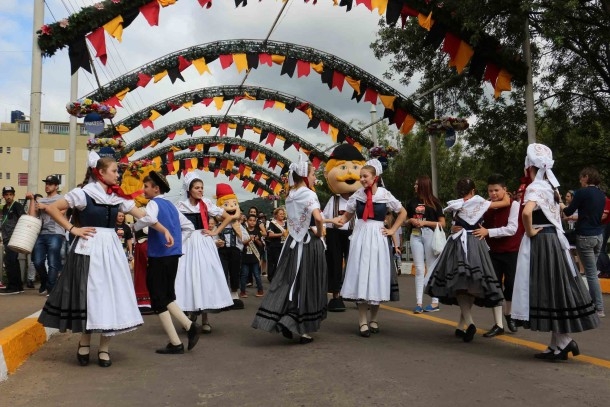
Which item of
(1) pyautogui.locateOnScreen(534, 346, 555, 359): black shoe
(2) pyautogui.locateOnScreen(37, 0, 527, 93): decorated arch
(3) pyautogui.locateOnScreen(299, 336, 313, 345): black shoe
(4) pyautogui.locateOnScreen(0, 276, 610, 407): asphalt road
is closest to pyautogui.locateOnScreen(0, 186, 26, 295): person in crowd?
(2) pyautogui.locateOnScreen(37, 0, 527, 93): decorated arch

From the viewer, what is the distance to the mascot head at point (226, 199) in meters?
8.25

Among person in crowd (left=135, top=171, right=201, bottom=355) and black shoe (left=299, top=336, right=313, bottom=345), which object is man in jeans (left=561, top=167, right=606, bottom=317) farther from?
person in crowd (left=135, top=171, right=201, bottom=355)

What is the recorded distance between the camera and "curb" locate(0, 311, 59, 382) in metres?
5.11

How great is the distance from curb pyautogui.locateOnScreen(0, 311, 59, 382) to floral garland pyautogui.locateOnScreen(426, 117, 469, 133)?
11841mm

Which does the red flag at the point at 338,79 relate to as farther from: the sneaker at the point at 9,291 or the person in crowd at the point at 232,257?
the sneaker at the point at 9,291

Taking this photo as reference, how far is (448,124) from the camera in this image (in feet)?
52.5

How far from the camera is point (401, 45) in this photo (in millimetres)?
17297

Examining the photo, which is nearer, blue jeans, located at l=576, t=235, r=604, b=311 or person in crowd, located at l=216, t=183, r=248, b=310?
blue jeans, located at l=576, t=235, r=604, b=311

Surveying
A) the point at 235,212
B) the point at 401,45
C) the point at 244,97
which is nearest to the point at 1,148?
the point at 244,97

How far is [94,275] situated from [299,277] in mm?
2084

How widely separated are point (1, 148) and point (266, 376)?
2788 inches

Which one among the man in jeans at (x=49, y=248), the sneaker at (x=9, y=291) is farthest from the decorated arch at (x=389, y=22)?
the sneaker at (x=9, y=291)

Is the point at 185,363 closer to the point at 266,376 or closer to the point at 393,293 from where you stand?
the point at 266,376

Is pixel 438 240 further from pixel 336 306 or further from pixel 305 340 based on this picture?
pixel 305 340
